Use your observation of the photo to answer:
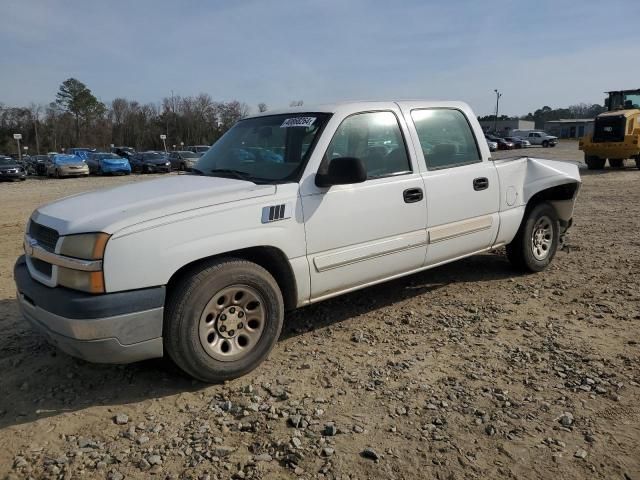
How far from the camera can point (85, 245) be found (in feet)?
9.92

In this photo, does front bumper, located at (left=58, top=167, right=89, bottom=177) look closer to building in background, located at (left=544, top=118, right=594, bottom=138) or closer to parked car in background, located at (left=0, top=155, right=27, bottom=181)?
parked car in background, located at (left=0, top=155, right=27, bottom=181)

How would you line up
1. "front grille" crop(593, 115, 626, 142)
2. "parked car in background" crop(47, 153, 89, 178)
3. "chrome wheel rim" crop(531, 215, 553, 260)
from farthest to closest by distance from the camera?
"parked car in background" crop(47, 153, 89, 178)
"front grille" crop(593, 115, 626, 142)
"chrome wheel rim" crop(531, 215, 553, 260)

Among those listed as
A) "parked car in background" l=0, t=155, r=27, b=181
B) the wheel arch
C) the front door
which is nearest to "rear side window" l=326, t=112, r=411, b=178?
the front door

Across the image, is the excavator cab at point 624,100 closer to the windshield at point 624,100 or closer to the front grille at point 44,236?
the windshield at point 624,100

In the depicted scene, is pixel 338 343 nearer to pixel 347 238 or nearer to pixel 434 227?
pixel 347 238

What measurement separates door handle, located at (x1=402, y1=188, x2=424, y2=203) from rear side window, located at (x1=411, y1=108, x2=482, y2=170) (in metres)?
0.29

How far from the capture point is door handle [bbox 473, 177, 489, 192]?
4.88 m

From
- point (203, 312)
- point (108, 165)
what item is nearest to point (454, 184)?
point (203, 312)

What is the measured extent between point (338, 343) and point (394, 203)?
3.96ft

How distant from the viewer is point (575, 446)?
2762mm

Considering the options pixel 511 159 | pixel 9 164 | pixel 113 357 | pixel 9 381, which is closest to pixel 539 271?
pixel 511 159

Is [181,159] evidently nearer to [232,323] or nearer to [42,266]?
[42,266]

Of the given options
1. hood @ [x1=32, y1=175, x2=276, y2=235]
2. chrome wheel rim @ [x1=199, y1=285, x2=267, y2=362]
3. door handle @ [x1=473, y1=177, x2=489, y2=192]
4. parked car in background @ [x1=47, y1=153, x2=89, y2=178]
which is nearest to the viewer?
hood @ [x1=32, y1=175, x2=276, y2=235]

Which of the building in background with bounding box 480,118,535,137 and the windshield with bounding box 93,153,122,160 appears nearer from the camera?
the windshield with bounding box 93,153,122,160
